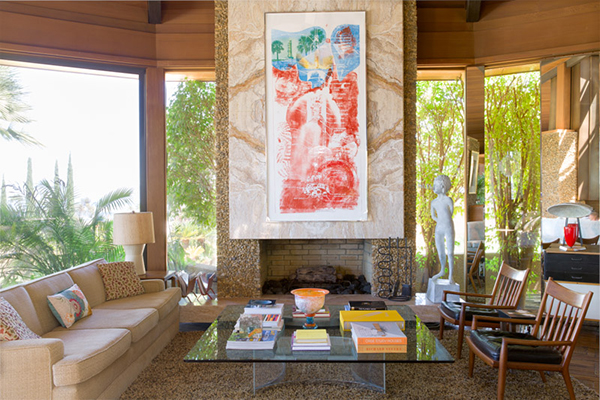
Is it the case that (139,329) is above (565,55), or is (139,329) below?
below

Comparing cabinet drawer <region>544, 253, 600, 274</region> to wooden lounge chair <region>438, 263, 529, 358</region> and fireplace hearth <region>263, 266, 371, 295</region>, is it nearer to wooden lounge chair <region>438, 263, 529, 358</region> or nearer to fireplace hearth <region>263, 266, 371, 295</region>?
wooden lounge chair <region>438, 263, 529, 358</region>

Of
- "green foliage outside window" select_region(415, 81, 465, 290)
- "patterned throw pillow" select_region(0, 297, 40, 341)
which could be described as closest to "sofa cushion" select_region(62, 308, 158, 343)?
"patterned throw pillow" select_region(0, 297, 40, 341)

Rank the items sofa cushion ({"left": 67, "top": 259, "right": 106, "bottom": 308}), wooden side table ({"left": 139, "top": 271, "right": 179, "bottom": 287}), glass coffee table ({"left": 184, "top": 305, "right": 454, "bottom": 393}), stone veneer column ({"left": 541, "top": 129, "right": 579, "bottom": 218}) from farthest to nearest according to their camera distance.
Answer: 1. stone veneer column ({"left": 541, "top": 129, "right": 579, "bottom": 218})
2. wooden side table ({"left": 139, "top": 271, "right": 179, "bottom": 287})
3. sofa cushion ({"left": 67, "top": 259, "right": 106, "bottom": 308})
4. glass coffee table ({"left": 184, "top": 305, "right": 454, "bottom": 393})

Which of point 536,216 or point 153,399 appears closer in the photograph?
point 153,399

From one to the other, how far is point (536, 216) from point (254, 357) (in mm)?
3990

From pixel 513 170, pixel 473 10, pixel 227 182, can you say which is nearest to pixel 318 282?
pixel 227 182

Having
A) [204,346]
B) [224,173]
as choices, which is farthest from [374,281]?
[204,346]

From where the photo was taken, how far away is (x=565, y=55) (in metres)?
4.95

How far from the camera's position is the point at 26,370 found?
2475 mm

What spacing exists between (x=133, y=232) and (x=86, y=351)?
A: 199cm

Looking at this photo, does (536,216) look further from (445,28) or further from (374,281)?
(445,28)

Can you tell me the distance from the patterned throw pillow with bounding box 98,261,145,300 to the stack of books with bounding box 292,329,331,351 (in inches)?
77.2

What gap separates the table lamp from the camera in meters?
4.50

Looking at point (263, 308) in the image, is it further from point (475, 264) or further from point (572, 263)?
point (572, 263)
